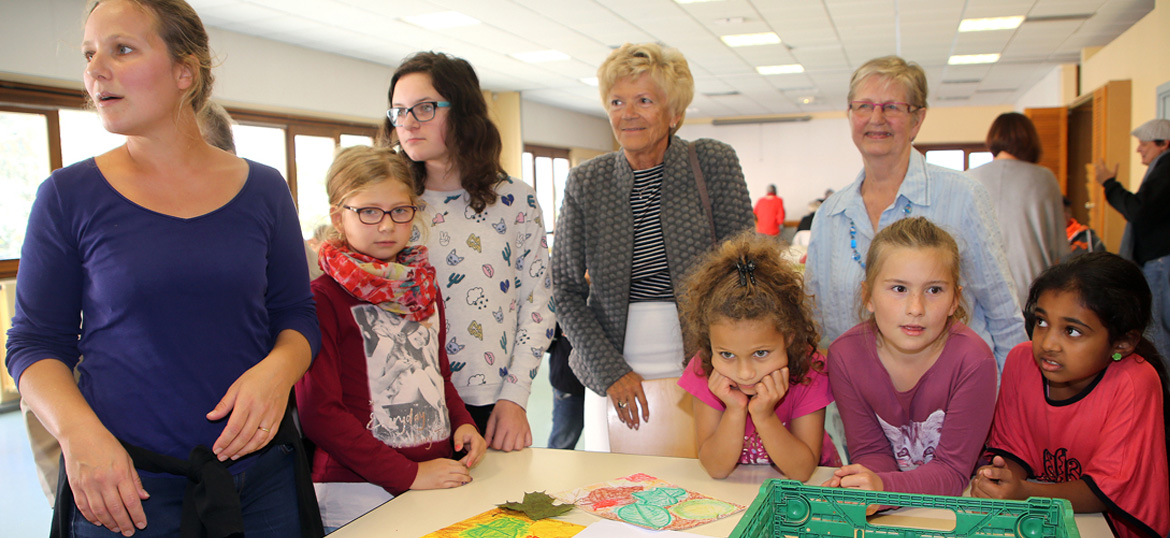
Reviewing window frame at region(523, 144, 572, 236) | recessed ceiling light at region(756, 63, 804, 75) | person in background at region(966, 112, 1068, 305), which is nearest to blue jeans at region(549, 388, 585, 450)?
person in background at region(966, 112, 1068, 305)

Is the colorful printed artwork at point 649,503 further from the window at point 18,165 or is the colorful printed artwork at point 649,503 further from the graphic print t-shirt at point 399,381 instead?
the window at point 18,165

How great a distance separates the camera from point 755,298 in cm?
148

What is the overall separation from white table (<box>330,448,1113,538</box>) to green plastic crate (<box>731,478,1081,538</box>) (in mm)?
252

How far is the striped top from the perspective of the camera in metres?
2.00

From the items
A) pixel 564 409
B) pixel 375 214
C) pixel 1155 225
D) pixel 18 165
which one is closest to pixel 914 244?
pixel 375 214

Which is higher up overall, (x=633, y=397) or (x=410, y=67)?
(x=410, y=67)

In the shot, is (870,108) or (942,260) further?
(870,108)

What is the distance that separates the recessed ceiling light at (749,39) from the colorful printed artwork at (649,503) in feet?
22.8

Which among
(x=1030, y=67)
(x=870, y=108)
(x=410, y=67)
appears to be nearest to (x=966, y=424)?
(x=870, y=108)

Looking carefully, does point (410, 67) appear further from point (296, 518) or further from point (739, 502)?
point (739, 502)

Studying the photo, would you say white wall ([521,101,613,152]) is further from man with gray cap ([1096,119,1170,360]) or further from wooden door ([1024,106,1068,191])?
man with gray cap ([1096,119,1170,360])

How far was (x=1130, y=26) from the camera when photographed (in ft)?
23.7

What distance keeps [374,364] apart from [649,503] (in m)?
0.59

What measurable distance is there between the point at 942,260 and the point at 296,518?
51.1 inches
